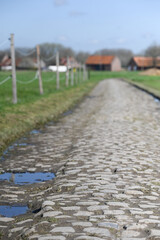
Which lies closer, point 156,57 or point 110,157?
point 110,157

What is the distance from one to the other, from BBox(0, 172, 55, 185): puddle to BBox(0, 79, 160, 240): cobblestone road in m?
0.24

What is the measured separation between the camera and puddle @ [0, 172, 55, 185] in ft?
22.4

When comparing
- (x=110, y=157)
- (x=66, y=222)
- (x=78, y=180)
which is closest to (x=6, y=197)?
(x=78, y=180)

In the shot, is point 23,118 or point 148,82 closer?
point 23,118

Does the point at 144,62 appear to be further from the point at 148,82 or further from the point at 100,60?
the point at 148,82

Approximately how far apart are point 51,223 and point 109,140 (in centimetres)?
577

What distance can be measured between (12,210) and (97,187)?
1.34 meters

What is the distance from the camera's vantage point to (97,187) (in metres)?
6.00

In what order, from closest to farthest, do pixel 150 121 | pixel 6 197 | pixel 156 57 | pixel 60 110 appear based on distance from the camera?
1. pixel 6 197
2. pixel 150 121
3. pixel 60 110
4. pixel 156 57

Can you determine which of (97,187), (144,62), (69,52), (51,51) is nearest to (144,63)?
(144,62)

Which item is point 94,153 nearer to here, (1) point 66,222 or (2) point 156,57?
(1) point 66,222

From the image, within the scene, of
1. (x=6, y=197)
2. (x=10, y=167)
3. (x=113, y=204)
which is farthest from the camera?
(x=10, y=167)

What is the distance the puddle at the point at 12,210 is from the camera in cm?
515

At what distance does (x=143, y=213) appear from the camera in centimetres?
483
